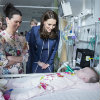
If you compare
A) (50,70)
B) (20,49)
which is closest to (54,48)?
(50,70)

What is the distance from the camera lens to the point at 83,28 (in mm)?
2463

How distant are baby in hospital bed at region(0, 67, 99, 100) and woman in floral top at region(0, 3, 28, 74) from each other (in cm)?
16

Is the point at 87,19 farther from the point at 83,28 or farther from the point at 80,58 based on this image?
the point at 80,58

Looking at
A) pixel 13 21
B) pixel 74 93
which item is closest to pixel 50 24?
pixel 13 21

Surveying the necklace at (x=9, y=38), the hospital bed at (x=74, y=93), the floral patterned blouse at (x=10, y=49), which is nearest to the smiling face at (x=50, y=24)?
the floral patterned blouse at (x=10, y=49)

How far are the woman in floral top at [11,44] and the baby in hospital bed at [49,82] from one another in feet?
0.51

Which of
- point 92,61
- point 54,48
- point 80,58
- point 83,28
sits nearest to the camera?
point 54,48

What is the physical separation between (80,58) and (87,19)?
2.79ft

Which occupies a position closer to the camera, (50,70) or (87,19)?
(50,70)

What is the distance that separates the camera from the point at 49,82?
1202 millimetres

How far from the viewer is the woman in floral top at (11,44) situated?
110 cm

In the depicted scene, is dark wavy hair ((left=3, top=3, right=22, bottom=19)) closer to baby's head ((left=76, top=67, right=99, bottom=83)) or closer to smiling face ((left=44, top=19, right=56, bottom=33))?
smiling face ((left=44, top=19, right=56, bottom=33))

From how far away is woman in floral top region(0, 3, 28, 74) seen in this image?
110cm

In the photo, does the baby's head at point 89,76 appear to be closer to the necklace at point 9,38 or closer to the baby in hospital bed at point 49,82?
the baby in hospital bed at point 49,82
